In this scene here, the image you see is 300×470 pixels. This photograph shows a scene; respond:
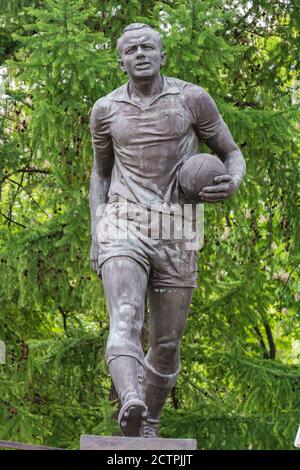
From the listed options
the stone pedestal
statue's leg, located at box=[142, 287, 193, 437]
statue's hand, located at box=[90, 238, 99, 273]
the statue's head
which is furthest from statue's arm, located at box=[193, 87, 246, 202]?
the stone pedestal

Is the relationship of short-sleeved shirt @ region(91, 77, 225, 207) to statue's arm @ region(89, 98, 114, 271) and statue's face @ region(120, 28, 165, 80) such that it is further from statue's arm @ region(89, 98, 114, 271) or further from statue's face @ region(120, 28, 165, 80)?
statue's face @ region(120, 28, 165, 80)

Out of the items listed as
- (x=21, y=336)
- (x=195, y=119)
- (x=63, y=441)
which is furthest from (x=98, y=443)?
(x=21, y=336)

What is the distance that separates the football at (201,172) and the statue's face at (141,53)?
0.62 meters

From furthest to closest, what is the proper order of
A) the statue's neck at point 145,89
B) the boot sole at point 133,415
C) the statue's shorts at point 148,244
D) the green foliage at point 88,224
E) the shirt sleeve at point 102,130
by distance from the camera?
the green foliage at point 88,224 < the shirt sleeve at point 102,130 < the statue's neck at point 145,89 < the statue's shorts at point 148,244 < the boot sole at point 133,415

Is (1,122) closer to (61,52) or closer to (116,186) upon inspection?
(61,52)

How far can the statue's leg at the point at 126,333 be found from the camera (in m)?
7.55

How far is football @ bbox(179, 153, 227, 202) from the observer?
812cm

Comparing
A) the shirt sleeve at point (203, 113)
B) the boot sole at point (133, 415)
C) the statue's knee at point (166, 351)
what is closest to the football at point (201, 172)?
the shirt sleeve at point (203, 113)

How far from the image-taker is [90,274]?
13914mm

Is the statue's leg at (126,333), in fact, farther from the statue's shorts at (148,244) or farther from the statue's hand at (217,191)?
the statue's hand at (217,191)

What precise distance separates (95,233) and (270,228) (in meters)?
7.03

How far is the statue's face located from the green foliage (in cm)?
399

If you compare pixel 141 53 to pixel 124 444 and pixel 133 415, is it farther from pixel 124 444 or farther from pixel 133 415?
pixel 124 444

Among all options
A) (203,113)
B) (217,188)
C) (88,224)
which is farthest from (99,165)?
(88,224)
